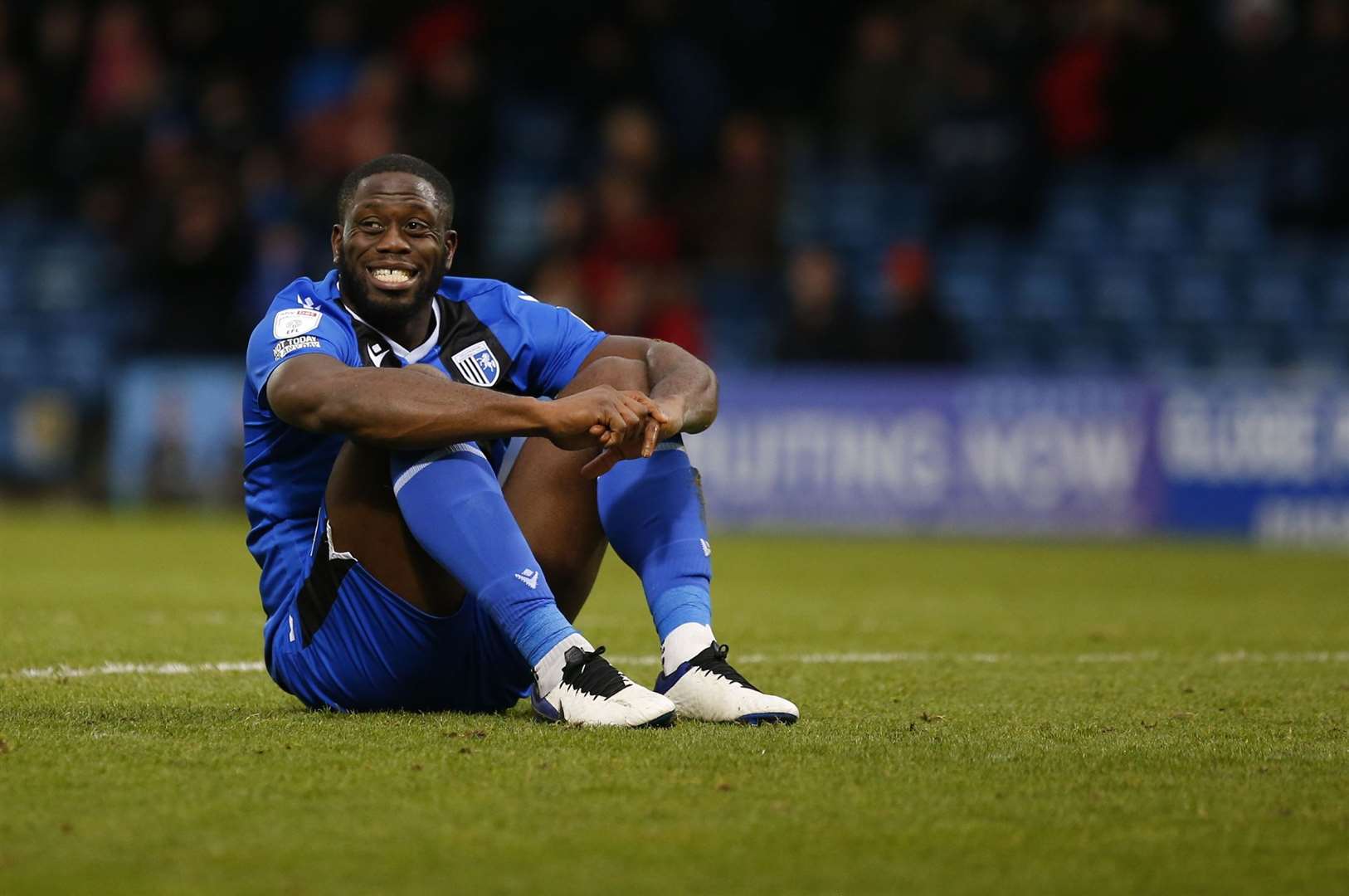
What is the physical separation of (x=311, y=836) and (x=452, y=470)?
1.18m

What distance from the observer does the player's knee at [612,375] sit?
14.0 feet

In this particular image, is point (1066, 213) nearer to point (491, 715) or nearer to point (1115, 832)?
point (491, 715)

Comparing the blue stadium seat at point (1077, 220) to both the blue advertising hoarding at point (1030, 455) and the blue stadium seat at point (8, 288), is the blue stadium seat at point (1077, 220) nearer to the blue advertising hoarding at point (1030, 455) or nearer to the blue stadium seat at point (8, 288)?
the blue advertising hoarding at point (1030, 455)

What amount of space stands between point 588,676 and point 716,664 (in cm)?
31

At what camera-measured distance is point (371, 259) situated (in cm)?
429

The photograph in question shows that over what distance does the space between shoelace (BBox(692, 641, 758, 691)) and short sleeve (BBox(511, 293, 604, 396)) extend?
0.79m

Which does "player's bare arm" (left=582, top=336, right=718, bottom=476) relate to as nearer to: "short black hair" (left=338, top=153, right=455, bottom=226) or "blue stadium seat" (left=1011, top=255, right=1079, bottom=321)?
"short black hair" (left=338, top=153, right=455, bottom=226)

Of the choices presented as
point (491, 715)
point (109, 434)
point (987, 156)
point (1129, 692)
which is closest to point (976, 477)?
point (987, 156)

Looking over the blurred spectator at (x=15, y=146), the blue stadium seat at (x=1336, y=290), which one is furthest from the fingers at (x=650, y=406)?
the blurred spectator at (x=15, y=146)

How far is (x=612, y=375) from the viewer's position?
4273 millimetres

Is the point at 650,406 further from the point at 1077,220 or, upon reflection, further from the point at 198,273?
the point at 198,273

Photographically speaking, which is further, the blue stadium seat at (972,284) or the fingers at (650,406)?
the blue stadium seat at (972,284)

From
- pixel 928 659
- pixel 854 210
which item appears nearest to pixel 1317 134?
pixel 854 210

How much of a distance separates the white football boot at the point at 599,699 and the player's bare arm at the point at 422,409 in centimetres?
44
